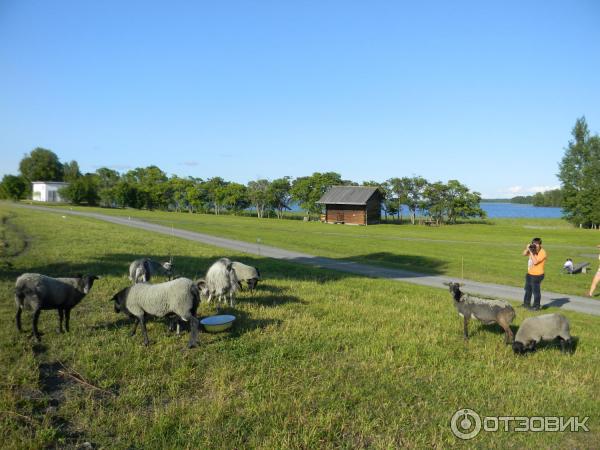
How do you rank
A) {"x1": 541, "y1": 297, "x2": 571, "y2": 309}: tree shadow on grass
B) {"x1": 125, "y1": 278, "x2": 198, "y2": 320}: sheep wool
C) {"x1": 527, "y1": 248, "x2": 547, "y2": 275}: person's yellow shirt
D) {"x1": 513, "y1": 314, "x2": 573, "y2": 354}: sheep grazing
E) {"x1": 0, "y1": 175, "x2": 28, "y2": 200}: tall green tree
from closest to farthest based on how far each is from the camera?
1. {"x1": 125, "y1": 278, "x2": 198, "y2": 320}: sheep wool
2. {"x1": 513, "y1": 314, "x2": 573, "y2": 354}: sheep grazing
3. {"x1": 527, "y1": 248, "x2": 547, "y2": 275}: person's yellow shirt
4. {"x1": 541, "y1": 297, "x2": 571, "y2": 309}: tree shadow on grass
5. {"x1": 0, "y1": 175, "x2": 28, "y2": 200}: tall green tree

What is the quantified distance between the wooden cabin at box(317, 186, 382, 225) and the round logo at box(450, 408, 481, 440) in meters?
70.2

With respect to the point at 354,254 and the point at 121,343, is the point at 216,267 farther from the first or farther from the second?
the point at 354,254

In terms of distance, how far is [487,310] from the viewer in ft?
34.2

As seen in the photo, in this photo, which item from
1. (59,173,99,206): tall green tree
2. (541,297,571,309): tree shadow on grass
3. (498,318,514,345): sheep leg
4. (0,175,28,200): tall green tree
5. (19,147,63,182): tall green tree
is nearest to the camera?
(498,318,514,345): sheep leg

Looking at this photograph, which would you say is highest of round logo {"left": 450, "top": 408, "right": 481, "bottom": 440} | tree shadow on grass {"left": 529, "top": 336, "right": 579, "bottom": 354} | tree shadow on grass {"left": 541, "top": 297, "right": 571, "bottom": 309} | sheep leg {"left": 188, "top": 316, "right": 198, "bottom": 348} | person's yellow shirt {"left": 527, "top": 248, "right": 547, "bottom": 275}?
person's yellow shirt {"left": 527, "top": 248, "right": 547, "bottom": 275}

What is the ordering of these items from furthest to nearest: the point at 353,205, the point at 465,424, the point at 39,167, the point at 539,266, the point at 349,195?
the point at 39,167 < the point at 349,195 < the point at 353,205 < the point at 539,266 < the point at 465,424

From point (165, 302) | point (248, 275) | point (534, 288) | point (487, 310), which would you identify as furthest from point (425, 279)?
point (165, 302)

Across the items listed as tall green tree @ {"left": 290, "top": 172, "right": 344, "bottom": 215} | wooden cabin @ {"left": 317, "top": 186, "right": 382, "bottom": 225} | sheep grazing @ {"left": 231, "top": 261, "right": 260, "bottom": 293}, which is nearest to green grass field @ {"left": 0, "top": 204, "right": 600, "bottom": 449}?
sheep grazing @ {"left": 231, "top": 261, "right": 260, "bottom": 293}

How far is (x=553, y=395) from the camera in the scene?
7504mm

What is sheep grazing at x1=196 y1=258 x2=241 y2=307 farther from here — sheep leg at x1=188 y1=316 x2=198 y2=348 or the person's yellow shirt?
the person's yellow shirt

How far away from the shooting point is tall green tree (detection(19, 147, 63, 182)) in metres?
145

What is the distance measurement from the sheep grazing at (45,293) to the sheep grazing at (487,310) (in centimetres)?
1003

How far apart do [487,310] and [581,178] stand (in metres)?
93.3

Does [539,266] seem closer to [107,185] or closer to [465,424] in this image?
[465,424]
